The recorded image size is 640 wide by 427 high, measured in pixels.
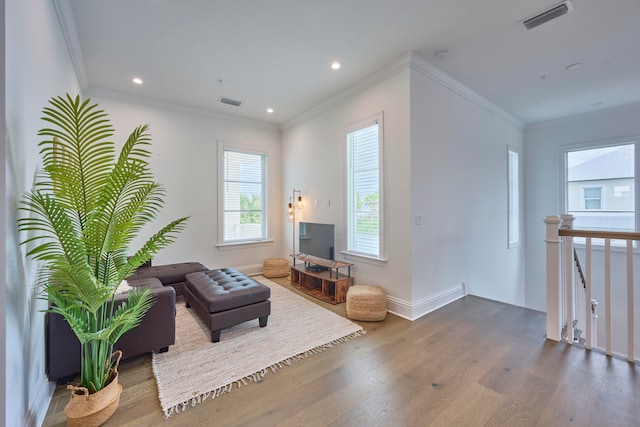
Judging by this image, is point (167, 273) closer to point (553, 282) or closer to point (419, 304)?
point (419, 304)

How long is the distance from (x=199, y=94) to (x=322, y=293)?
365 cm

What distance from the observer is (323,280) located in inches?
153

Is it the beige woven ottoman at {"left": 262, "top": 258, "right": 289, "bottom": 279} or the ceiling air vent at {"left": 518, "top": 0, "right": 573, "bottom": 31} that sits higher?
the ceiling air vent at {"left": 518, "top": 0, "right": 573, "bottom": 31}

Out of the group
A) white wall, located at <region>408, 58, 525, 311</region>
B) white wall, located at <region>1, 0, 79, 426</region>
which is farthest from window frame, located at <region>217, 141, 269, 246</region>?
white wall, located at <region>408, 58, 525, 311</region>

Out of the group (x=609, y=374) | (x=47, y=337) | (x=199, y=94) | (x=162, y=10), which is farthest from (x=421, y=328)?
(x=199, y=94)

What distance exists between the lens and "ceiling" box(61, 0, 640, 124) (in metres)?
2.37

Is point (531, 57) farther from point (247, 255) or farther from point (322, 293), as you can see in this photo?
point (247, 255)

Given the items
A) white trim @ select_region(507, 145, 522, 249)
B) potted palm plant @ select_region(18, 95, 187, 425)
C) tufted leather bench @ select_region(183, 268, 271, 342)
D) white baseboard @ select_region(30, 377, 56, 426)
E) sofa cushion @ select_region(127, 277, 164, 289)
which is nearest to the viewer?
potted palm plant @ select_region(18, 95, 187, 425)

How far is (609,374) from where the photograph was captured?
201 cm

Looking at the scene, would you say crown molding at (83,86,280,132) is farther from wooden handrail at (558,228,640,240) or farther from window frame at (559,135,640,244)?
window frame at (559,135,640,244)

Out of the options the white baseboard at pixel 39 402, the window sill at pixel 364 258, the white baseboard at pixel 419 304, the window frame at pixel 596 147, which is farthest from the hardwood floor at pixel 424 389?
the window frame at pixel 596 147

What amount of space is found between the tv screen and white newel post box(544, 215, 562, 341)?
8.33ft

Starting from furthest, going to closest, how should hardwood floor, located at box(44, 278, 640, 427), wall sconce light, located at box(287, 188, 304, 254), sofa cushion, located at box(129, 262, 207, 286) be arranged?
wall sconce light, located at box(287, 188, 304, 254)
sofa cushion, located at box(129, 262, 207, 286)
hardwood floor, located at box(44, 278, 640, 427)

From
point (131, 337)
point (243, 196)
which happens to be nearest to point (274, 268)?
point (243, 196)
